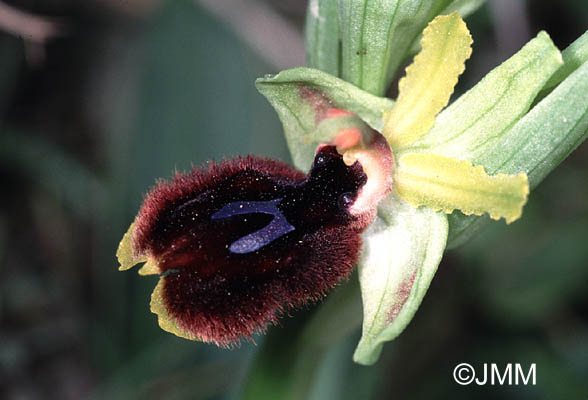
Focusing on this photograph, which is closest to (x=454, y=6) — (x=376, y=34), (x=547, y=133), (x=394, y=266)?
(x=376, y=34)

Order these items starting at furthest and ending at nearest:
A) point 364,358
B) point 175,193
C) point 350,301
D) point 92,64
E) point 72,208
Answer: point 92,64 < point 72,208 < point 350,301 < point 175,193 < point 364,358

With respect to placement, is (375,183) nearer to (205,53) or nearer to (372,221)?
(372,221)

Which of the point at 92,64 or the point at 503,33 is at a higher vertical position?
the point at 503,33

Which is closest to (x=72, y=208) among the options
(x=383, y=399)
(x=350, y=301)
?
(x=383, y=399)

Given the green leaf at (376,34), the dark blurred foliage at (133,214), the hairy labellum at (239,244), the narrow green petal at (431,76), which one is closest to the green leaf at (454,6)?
the green leaf at (376,34)

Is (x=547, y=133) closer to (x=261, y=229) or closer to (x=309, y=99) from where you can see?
(x=309, y=99)
